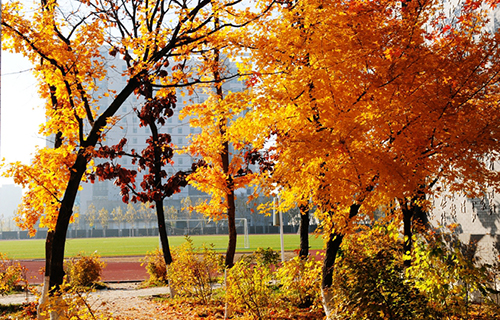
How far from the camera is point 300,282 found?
8.75m

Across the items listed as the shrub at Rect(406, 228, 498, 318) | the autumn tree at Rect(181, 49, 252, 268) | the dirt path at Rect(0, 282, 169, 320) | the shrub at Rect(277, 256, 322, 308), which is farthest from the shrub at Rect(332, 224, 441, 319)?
the dirt path at Rect(0, 282, 169, 320)

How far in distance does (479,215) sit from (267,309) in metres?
5.70

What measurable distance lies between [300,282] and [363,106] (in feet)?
13.7

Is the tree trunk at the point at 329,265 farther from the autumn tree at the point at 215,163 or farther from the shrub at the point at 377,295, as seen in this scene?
the autumn tree at the point at 215,163

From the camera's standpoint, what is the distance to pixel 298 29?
6746mm

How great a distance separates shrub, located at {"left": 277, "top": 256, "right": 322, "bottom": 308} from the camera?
28.0ft

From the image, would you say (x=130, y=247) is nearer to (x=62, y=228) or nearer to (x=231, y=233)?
(x=231, y=233)

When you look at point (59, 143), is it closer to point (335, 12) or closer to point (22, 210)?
point (22, 210)

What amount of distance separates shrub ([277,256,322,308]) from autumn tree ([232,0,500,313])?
1.54 metres

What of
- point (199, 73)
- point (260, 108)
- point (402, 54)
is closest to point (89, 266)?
point (199, 73)

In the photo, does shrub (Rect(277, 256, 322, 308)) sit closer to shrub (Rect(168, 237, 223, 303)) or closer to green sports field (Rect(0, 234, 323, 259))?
shrub (Rect(168, 237, 223, 303))

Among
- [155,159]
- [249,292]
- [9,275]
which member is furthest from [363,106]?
[9,275]

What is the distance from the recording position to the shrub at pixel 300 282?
8.52 metres

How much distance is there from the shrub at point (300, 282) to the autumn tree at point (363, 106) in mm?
1544
